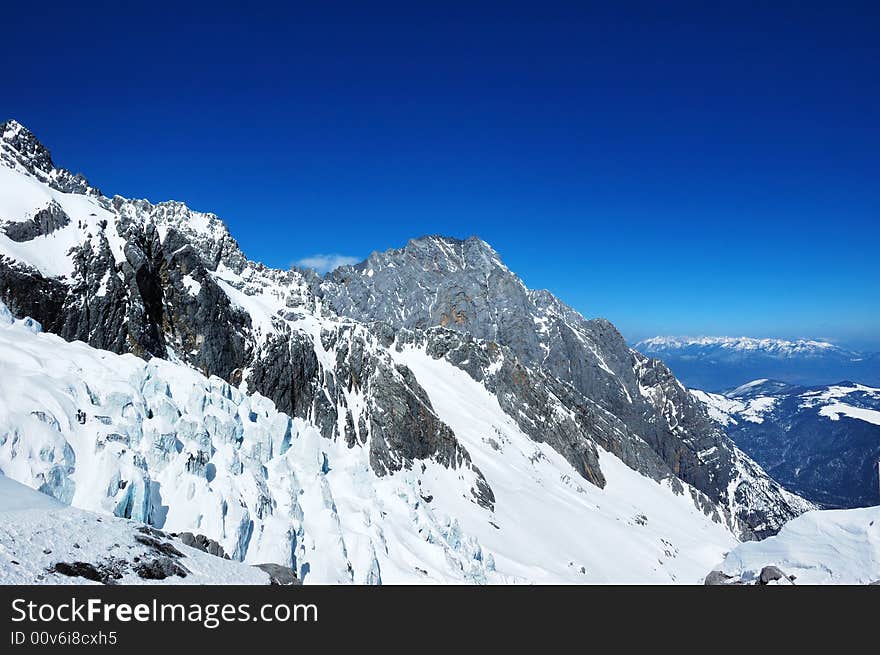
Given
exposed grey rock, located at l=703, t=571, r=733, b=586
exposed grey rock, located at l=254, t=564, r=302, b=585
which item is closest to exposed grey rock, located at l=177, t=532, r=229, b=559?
exposed grey rock, located at l=254, t=564, r=302, b=585

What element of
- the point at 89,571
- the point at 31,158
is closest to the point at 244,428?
the point at 89,571

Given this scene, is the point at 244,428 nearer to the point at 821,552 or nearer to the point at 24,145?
the point at 821,552

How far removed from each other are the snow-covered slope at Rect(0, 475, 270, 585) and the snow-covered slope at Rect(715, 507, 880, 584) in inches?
1229

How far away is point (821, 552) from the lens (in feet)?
110

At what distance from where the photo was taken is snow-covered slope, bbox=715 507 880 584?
31328mm

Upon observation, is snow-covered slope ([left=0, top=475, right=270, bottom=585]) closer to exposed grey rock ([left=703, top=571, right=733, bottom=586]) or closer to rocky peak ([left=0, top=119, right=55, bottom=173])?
exposed grey rock ([left=703, top=571, right=733, bottom=586])

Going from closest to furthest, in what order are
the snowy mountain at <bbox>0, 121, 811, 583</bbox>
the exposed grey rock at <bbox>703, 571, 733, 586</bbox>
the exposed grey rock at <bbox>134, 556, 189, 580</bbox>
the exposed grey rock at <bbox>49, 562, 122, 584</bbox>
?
the exposed grey rock at <bbox>49, 562, 122, 584</bbox> → the exposed grey rock at <bbox>134, 556, 189, 580</bbox> → the exposed grey rock at <bbox>703, 571, 733, 586</bbox> → the snowy mountain at <bbox>0, 121, 811, 583</bbox>

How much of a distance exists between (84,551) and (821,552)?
40.8 meters

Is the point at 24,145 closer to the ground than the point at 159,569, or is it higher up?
higher up

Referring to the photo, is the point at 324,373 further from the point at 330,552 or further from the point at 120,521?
the point at 120,521

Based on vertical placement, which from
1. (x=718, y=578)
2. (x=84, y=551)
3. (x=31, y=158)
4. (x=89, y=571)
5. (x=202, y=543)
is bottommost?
(x=718, y=578)
